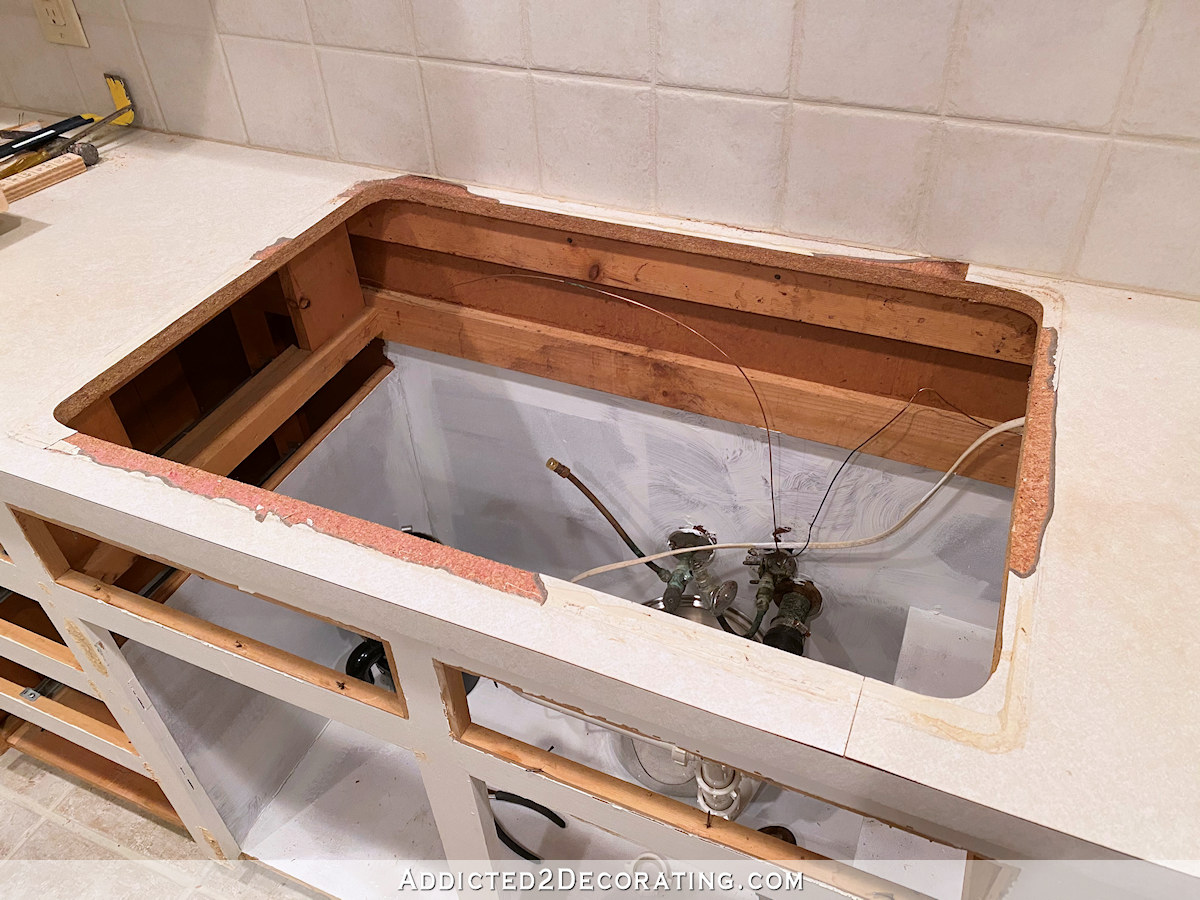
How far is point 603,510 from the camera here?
136 cm

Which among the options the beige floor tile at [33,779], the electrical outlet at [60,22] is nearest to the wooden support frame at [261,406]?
the electrical outlet at [60,22]

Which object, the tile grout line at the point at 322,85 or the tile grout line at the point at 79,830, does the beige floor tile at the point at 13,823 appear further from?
the tile grout line at the point at 322,85

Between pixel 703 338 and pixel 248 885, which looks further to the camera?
pixel 248 885

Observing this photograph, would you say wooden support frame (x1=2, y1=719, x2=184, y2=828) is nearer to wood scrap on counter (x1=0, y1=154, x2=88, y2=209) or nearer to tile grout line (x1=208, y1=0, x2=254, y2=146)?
wood scrap on counter (x1=0, y1=154, x2=88, y2=209)

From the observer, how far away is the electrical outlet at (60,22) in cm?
126

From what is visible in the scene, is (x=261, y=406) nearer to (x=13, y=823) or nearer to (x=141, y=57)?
(x=141, y=57)

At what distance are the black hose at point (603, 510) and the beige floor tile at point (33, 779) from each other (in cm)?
108

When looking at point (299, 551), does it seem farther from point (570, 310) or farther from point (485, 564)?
point (570, 310)

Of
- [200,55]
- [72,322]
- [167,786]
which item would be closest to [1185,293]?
[72,322]

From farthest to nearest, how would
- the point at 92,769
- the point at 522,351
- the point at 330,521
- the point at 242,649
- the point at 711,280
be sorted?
the point at 92,769 < the point at 522,351 < the point at 711,280 < the point at 242,649 < the point at 330,521

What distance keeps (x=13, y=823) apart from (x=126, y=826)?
202 millimetres

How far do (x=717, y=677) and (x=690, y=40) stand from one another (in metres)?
0.73

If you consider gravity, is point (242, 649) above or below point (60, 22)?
below

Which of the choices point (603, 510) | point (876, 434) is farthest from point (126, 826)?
point (876, 434)
